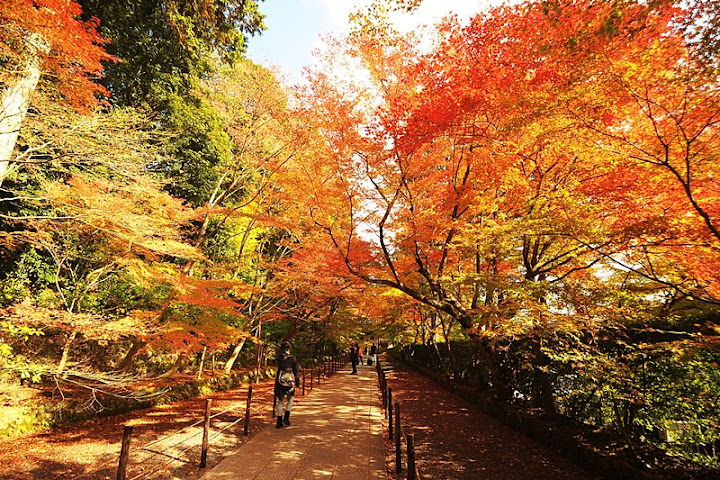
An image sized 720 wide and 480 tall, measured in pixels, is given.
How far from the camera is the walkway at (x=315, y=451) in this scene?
4.82m

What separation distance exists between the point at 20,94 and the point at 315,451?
8066 mm

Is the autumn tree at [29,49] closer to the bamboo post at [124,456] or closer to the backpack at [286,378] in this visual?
the bamboo post at [124,456]

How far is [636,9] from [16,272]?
17.2m

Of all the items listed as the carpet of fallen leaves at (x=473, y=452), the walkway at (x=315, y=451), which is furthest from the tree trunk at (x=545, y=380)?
the walkway at (x=315, y=451)

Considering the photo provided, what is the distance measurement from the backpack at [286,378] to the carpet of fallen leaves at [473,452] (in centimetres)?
242

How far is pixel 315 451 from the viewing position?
581cm

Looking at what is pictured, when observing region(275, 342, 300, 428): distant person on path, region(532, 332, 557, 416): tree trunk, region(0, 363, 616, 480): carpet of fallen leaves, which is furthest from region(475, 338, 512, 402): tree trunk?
region(275, 342, 300, 428): distant person on path

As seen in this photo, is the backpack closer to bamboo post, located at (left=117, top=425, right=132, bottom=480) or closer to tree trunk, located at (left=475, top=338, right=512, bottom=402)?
bamboo post, located at (left=117, top=425, right=132, bottom=480)

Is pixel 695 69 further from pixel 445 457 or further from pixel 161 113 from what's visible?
pixel 161 113

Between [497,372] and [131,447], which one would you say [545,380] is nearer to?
[497,372]

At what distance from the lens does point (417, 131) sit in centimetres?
750

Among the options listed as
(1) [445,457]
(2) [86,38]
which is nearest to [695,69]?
(1) [445,457]

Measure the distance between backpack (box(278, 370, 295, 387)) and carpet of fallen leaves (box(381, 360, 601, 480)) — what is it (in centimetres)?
242

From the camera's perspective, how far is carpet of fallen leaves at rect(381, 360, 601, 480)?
5.15 m
